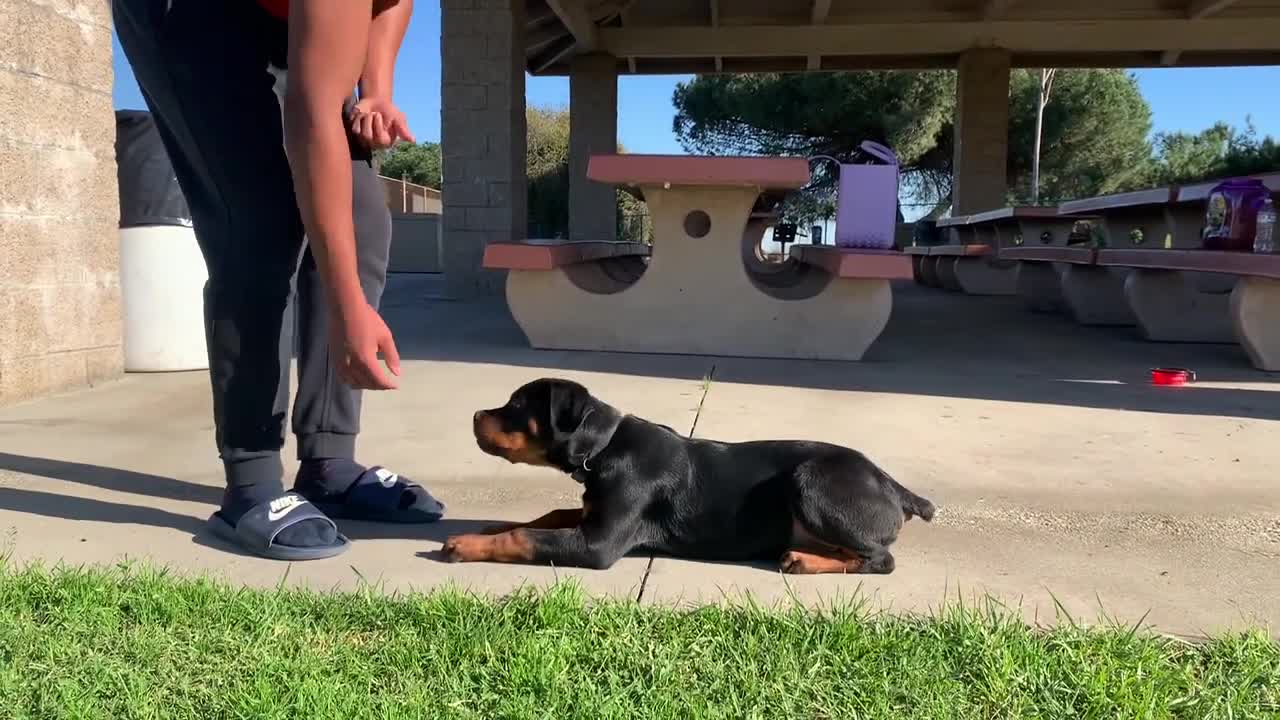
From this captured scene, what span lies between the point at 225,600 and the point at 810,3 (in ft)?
50.9

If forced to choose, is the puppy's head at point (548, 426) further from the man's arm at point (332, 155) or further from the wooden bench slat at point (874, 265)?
the wooden bench slat at point (874, 265)

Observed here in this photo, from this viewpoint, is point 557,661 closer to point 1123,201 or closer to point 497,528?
point 497,528

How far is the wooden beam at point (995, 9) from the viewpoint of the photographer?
14969 millimetres

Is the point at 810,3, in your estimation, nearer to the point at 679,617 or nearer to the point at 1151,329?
the point at 1151,329

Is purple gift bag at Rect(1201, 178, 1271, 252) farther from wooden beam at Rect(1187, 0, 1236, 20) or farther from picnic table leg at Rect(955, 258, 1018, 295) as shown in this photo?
wooden beam at Rect(1187, 0, 1236, 20)

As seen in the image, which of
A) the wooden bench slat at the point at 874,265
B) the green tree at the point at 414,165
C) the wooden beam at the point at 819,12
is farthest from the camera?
the green tree at the point at 414,165

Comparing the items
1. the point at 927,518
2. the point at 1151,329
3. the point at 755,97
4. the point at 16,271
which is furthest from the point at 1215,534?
the point at 755,97

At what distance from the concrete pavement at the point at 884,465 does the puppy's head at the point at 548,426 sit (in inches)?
11.4

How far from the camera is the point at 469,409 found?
4.41 m

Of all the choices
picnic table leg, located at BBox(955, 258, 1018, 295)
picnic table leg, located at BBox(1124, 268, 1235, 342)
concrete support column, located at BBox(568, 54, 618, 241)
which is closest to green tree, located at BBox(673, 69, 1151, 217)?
concrete support column, located at BBox(568, 54, 618, 241)

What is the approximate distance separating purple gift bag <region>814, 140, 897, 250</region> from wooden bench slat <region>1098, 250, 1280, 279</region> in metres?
1.68

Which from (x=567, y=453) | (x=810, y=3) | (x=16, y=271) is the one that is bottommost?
(x=567, y=453)

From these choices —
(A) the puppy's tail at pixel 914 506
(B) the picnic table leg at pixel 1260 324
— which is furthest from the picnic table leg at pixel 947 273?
(A) the puppy's tail at pixel 914 506

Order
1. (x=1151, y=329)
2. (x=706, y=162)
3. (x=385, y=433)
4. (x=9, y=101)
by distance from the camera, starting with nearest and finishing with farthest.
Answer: (x=385, y=433) → (x=9, y=101) → (x=706, y=162) → (x=1151, y=329)
